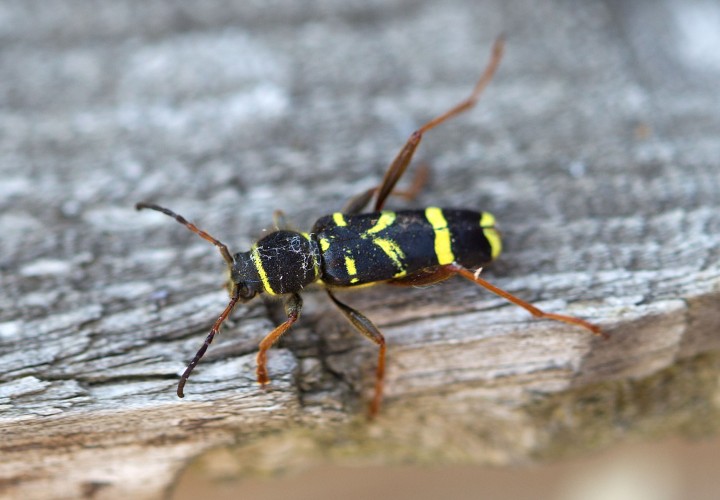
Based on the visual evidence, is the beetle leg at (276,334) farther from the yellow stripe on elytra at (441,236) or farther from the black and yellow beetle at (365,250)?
the yellow stripe on elytra at (441,236)

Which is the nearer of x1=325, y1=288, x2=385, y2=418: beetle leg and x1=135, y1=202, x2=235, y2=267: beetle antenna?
x1=325, y1=288, x2=385, y2=418: beetle leg

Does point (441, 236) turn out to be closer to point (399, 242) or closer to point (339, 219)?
point (399, 242)

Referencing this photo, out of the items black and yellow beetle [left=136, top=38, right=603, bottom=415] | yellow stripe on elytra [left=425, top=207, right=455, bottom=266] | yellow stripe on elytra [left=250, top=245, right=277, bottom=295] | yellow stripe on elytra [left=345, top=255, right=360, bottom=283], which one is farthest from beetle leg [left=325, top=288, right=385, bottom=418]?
yellow stripe on elytra [left=425, top=207, right=455, bottom=266]

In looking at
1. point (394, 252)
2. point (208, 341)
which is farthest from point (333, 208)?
point (208, 341)

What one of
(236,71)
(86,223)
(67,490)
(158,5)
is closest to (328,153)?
(236,71)

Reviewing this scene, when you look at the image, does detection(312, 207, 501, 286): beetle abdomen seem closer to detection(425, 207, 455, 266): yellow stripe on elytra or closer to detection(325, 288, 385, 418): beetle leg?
detection(425, 207, 455, 266): yellow stripe on elytra

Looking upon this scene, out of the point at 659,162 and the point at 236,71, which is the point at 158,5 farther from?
the point at 659,162

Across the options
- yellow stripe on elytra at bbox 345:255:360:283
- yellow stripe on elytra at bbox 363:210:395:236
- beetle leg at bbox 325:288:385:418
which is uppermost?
yellow stripe on elytra at bbox 363:210:395:236
